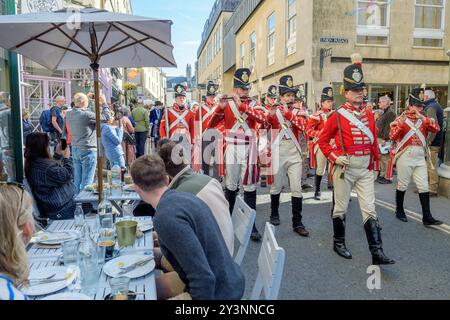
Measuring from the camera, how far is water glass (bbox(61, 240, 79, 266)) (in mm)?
2465

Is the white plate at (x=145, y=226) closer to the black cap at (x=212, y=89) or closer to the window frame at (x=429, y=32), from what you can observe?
the black cap at (x=212, y=89)

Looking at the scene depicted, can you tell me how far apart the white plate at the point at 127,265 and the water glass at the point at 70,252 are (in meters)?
0.23

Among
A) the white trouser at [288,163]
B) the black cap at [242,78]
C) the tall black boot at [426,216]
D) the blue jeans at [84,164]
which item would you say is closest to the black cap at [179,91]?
the blue jeans at [84,164]

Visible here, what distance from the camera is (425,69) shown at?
1630cm

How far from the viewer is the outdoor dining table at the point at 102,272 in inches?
82.6

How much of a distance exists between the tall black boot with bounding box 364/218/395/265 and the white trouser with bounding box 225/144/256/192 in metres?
1.70

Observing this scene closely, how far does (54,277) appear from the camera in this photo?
224 cm

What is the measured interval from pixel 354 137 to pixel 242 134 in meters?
1.58

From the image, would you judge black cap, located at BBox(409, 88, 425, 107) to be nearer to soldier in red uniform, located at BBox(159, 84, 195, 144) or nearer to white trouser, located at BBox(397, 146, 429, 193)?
white trouser, located at BBox(397, 146, 429, 193)

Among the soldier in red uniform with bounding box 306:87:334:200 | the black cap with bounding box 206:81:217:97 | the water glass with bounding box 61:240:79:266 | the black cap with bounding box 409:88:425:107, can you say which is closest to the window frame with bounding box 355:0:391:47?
the soldier in red uniform with bounding box 306:87:334:200

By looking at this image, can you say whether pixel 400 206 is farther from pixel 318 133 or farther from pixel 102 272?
pixel 102 272

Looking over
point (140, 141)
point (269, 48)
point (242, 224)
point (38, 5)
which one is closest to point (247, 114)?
point (242, 224)

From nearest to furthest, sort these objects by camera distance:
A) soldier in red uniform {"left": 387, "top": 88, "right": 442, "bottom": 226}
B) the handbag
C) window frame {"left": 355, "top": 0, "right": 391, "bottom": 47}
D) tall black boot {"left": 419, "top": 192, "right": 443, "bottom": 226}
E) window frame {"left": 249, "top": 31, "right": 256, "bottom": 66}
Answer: tall black boot {"left": 419, "top": 192, "right": 443, "bottom": 226}
soldier in red uniform {"left": 387, "top": 88, "right": 442, "bottom": 226}
the handbag
window frame {"left": 355, "top": 0, "right": 391, "bottom": 47}
window frame {"left": 249, "top": 31, "right": 256, "bottom": 66}
